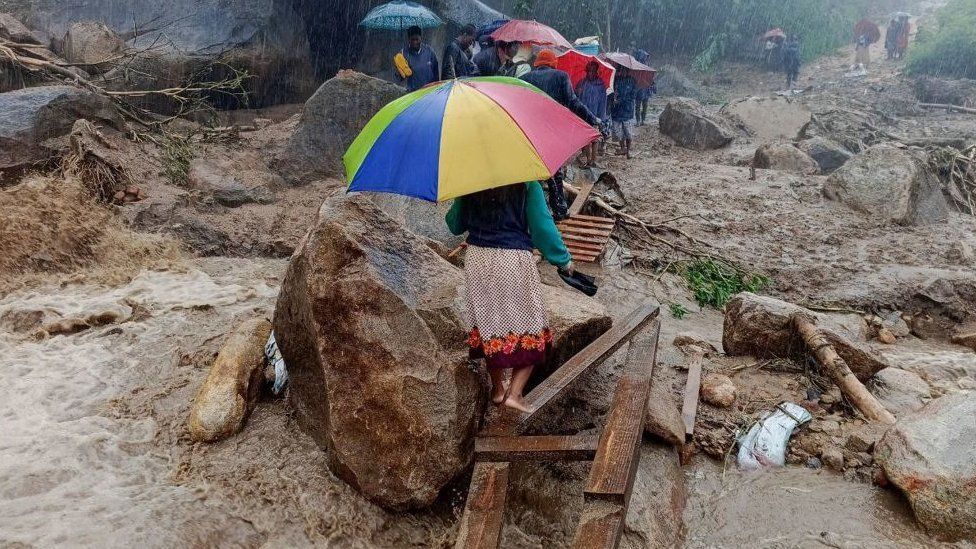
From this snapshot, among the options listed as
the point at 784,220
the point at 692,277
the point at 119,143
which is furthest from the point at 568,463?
the point at 119,143

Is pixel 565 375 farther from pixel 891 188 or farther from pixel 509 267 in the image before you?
pixel 891 188

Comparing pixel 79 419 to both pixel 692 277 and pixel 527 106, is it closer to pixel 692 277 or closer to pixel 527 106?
pixel 527 106

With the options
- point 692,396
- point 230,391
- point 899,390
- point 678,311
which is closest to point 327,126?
point 678,311

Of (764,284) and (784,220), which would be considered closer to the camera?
(764,284)

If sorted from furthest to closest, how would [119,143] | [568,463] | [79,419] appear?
A: [119,143] → [79,419] → [568,463]

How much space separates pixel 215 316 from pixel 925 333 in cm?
648

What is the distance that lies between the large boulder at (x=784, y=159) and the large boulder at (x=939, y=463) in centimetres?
794

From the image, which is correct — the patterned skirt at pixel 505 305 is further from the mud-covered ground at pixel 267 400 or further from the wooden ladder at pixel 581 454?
the mud-covered ground at pixel 267 400

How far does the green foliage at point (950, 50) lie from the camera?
21281 mm

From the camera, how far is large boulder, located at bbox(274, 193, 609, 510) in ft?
10.2

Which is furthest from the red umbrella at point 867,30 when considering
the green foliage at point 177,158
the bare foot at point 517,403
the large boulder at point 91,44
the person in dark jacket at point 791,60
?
the bare foot at point 517,403

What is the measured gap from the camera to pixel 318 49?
13.2 meters

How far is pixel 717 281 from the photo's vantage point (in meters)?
6.80

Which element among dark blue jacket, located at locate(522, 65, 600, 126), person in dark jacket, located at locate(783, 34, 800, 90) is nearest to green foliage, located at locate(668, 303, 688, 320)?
dark blue jacket, located at locate(522, 65, 600, 126)
